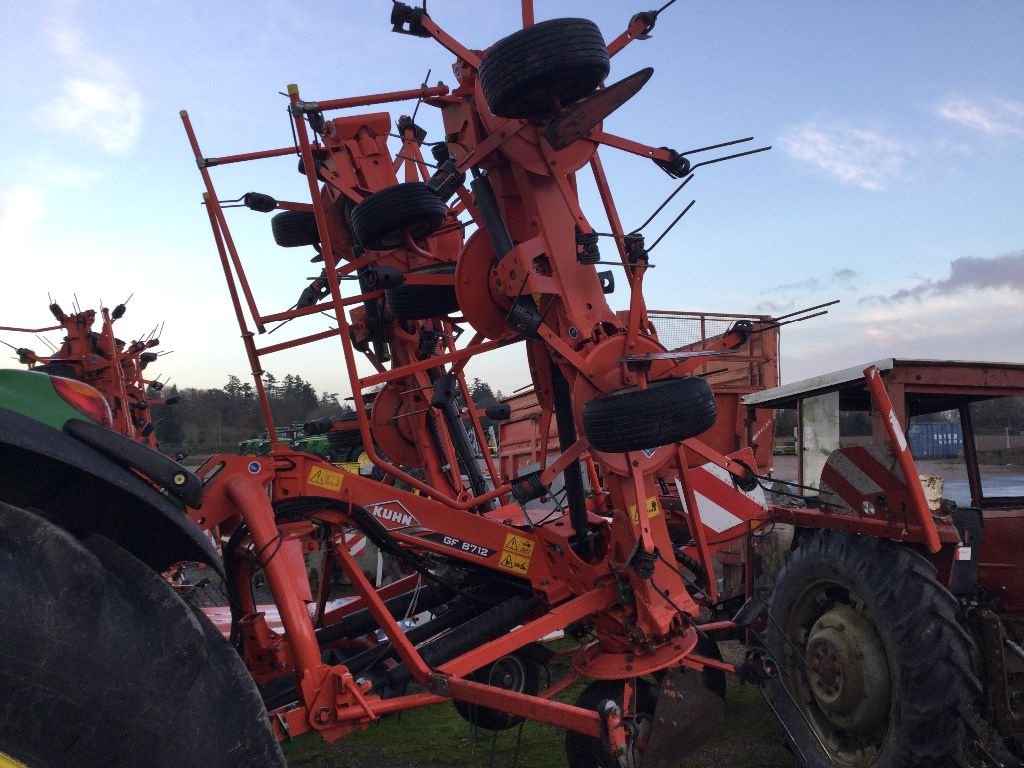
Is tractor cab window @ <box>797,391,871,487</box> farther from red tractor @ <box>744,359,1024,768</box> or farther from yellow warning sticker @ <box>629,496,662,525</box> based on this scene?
yellow warning sticker @ <box>629,496,662,525</box>

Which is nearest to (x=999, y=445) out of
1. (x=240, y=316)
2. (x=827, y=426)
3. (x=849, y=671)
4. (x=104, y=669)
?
(x=827, y=426)

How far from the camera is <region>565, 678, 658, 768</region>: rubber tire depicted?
3.78m

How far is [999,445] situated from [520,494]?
3144 millimetres

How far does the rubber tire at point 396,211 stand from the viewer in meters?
4.56

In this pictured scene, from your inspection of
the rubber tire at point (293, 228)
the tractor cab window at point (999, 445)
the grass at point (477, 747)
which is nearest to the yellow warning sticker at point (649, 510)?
the grass at point (477, 747)

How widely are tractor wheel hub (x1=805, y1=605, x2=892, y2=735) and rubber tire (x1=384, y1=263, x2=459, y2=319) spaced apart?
2.90 metres

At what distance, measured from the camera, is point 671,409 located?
131 inches

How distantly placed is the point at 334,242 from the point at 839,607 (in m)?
4.19

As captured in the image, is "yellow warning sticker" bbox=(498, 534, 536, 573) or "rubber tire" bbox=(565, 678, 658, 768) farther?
"yellow warning sticker" bbox=(498, 534, 536, 573)

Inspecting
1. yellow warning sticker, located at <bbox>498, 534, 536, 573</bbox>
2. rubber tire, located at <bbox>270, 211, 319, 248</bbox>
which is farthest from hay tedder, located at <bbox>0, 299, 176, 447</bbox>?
yellow warning sticker, located at <bbox>498, 534, 536, 573</bbox>

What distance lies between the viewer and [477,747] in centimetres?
480

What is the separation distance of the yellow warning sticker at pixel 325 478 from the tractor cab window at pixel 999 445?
388 centimetres

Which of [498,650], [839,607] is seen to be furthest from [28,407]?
[839,607]

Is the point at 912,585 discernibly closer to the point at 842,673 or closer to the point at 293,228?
the point at 842,673
